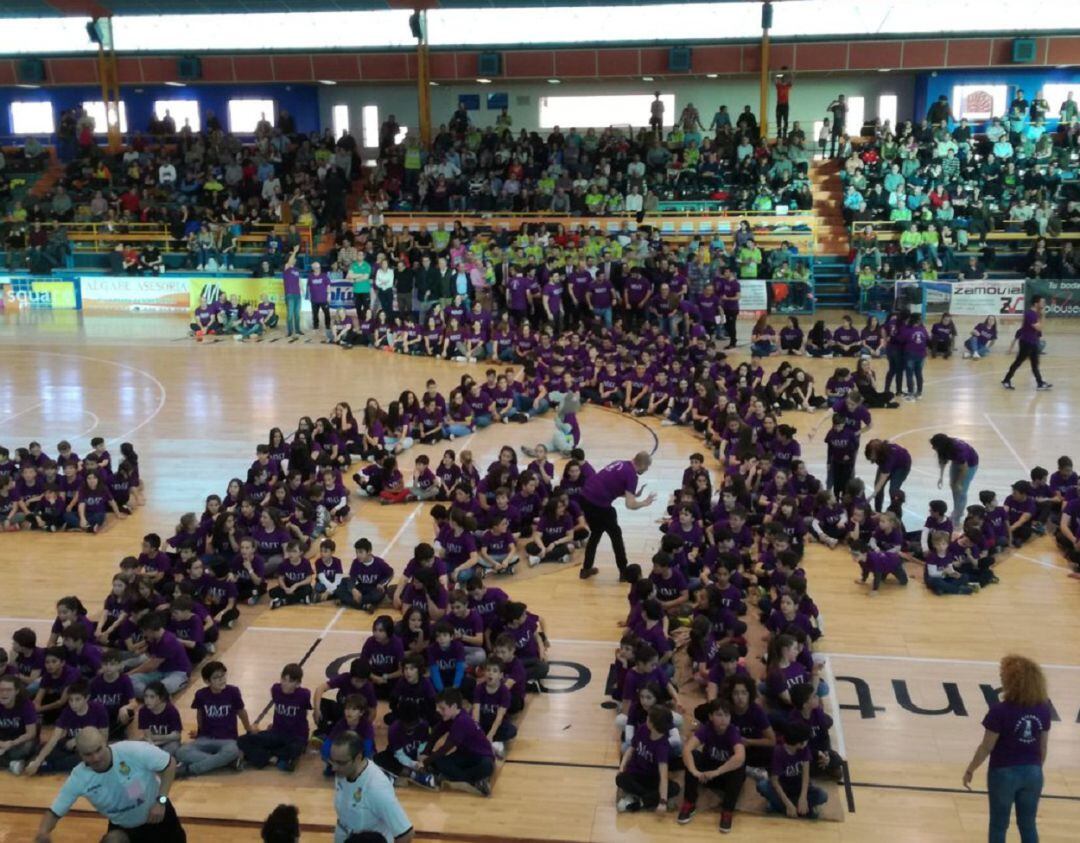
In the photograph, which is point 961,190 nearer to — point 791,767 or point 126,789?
point 791,767

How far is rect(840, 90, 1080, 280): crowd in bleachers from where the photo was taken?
33.2 meters

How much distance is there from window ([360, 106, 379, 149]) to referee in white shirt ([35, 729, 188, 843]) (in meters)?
40.8

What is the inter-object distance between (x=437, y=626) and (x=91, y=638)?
3501 millimetres

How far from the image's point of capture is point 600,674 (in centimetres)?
1140

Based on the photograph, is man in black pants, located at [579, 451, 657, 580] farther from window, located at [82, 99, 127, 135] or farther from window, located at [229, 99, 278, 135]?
window, located at [82, 99, 127, 135]

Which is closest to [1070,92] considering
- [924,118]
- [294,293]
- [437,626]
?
[924,118]

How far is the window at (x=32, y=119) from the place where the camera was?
47.5 meters

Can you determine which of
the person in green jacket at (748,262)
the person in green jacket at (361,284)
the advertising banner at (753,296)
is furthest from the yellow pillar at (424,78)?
the advertising banner at (753,296)

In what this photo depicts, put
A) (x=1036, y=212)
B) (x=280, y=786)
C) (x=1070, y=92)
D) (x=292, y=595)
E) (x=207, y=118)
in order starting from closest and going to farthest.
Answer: (x=280, y=786), (x=292, y=595), (x=1036, y=212), (x=1070, y=92), (x=207, y=118)

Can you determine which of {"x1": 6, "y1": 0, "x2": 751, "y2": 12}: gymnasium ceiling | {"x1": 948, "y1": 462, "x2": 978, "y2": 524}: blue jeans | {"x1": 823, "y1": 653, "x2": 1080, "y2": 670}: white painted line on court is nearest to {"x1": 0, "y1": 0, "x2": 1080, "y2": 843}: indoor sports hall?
{"x1": 823, "y1": 653, "x2": 1080, "y2": 670}: white painted line on court

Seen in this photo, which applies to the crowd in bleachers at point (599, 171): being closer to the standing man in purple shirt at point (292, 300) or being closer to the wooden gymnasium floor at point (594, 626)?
the standing man in purple shirt at point (292, 300)

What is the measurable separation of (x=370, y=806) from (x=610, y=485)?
7025mm

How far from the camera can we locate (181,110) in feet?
153

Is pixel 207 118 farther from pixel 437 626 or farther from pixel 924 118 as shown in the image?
pixel 437 626
